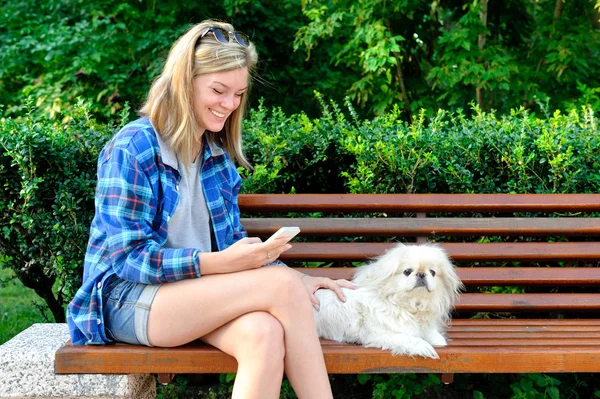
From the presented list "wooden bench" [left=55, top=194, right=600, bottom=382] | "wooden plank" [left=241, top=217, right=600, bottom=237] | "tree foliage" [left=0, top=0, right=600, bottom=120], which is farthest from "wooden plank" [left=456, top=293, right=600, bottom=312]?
"tree foliage" [left=0, top=0, right=600, bottom=120]

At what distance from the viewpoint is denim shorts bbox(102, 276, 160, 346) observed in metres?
2.73

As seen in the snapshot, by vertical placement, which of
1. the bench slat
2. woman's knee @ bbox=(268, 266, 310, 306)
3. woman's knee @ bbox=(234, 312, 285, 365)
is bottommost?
the bench slat

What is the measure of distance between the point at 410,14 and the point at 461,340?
5.61m

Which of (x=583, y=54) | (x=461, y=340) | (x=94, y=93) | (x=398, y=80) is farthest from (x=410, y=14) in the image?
(x=461, y=340)

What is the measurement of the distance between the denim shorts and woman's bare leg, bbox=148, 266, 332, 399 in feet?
0.14

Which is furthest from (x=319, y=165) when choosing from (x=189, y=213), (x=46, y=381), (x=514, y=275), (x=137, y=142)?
(x=46, y=381)

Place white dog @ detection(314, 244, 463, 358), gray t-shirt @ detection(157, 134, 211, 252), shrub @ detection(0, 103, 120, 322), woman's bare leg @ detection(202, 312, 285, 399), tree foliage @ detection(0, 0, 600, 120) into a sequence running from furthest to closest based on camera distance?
tree foliage @ detection(0, 0, 600, 120)
shrub @ detection(0, 103, 120, 322)
white dog @ detection(314, 244, 463, 358)
gray t-shirt @ detection(157, 134, 211, 252)
woman's bare leg @ detection(202, 312, 285, 399)

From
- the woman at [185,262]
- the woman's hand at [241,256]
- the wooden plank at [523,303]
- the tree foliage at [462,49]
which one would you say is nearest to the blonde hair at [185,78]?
the woman at [185,262]

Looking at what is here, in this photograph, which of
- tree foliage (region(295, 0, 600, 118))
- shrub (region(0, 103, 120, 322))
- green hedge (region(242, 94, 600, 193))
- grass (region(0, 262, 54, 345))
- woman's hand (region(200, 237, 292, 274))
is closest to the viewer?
woman's hand (region(200, 237, 292, 274))

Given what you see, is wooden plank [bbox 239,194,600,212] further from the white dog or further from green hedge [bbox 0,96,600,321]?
the white dog

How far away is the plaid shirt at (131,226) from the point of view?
2676 mm

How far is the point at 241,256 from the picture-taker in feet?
8.78

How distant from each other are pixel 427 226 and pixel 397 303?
66cm

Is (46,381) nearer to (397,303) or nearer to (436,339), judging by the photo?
(397,303)
